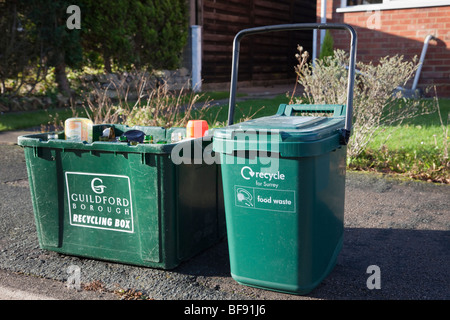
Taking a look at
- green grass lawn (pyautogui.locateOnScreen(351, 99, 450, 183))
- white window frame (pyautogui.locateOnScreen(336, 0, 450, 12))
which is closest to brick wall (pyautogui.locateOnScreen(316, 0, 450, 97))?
white window frame (pyautogui.locateOnScreen(336, 0, 450, 12))

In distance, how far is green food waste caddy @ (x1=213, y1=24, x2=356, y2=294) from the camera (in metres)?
2.45

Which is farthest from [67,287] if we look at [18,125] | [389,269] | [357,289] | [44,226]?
[18,125]

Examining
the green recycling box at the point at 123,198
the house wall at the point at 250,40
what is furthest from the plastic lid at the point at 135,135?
the house wall at the point at 250,40

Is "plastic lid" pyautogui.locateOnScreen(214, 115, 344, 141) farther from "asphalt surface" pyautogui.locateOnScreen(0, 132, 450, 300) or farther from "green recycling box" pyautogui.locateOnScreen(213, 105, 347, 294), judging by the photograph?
"asphalt surface" pyautogui.locateOnScreen(0, 132, 450, 300)

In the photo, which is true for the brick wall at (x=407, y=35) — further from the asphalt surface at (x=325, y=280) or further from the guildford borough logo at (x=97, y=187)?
the guildford borough logo at (x=97, y=187)

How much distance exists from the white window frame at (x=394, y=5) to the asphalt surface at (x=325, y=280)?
712 centimetres

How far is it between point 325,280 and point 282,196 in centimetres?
66

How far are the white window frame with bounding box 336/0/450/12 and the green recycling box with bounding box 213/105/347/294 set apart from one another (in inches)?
336

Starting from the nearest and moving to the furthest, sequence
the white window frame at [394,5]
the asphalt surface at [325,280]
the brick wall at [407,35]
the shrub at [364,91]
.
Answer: the asphalt surface at [325,280] < the shrub at [364,91] < the white window frame at [394,5] < the brick wall at [407,35]

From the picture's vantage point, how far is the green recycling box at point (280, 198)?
2.45 m

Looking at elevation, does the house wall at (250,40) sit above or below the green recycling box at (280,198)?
above

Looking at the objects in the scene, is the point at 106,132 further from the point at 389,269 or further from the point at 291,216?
the point at 389,269

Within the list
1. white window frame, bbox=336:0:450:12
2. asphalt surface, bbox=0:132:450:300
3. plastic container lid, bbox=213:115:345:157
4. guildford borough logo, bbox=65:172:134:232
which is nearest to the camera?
plastic container lid, bbox=213:115:345:157

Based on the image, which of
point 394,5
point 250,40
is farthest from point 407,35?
point 250,40
